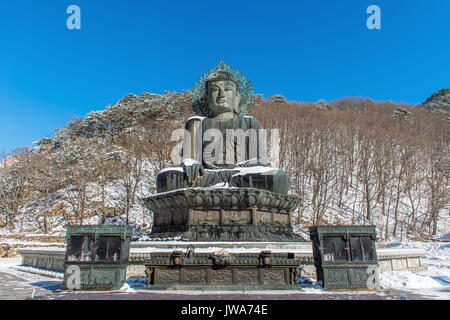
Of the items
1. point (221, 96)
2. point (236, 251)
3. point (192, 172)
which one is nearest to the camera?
point (236, 251)

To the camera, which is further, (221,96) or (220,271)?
(221,96)

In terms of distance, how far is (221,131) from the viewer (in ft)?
30.1

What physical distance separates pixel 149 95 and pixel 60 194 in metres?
17.2

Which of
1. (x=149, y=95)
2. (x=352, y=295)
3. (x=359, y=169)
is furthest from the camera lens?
(x=149, y=95)

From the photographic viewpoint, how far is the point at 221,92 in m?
9.34

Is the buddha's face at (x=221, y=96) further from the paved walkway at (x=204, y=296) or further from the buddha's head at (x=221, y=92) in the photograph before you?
the paved walkway at (x=204, y=296)

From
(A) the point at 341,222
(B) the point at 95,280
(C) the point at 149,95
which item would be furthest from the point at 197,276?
(C) the point at 149,95

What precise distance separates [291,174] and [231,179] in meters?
15.8

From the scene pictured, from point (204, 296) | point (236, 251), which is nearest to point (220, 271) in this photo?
point (204, 296)

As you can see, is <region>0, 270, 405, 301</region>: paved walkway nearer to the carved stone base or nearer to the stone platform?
the carved stone base

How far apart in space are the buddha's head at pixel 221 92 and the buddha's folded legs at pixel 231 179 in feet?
7.61

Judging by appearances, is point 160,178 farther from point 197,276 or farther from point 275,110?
point 275,110

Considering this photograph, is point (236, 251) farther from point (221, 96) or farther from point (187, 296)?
point (221, 96)
